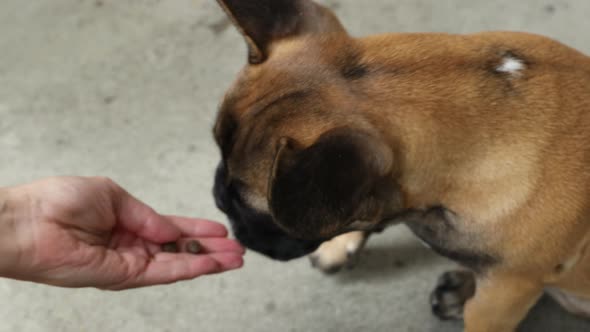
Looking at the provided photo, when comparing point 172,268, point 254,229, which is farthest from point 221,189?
point 172,268

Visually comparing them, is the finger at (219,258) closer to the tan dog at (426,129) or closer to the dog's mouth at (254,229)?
the dog's mouth at (254,229)

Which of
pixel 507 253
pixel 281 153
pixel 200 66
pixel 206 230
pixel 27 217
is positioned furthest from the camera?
pixel 200 66

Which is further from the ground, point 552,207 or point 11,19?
point 552,207

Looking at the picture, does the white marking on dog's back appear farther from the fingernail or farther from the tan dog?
the fingernail

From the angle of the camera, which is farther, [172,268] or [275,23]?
[172,268]

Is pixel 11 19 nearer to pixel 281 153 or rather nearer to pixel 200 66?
pixel 200 66

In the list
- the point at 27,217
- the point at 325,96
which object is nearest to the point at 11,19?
the point at 27,217

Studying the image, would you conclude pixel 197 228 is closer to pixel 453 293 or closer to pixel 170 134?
pixel 170 134
